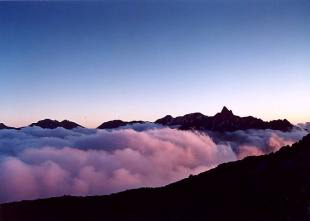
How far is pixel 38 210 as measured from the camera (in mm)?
126312

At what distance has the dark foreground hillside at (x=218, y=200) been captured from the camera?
7125cm

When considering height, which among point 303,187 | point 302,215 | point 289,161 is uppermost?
point 289,161

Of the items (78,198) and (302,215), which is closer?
(302,215)

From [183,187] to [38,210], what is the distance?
152ft

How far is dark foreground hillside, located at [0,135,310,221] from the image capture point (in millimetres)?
71250

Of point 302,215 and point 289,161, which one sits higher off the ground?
point 289,161

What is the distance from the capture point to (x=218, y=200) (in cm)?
8862

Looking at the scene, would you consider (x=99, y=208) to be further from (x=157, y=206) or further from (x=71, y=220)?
(x=157, y=206)

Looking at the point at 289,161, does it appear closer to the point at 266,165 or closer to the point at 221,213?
the point at 266,165

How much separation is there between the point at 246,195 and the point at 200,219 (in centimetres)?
1040

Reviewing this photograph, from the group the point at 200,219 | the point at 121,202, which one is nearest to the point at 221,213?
the point at 200,219

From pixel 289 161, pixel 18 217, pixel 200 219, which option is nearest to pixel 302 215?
pixel 289 161

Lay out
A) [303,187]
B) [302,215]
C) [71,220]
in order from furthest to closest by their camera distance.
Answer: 1. [71,220]
2. [303,187]
3. [302,215]

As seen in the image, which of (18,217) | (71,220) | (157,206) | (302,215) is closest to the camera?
(302,215)
